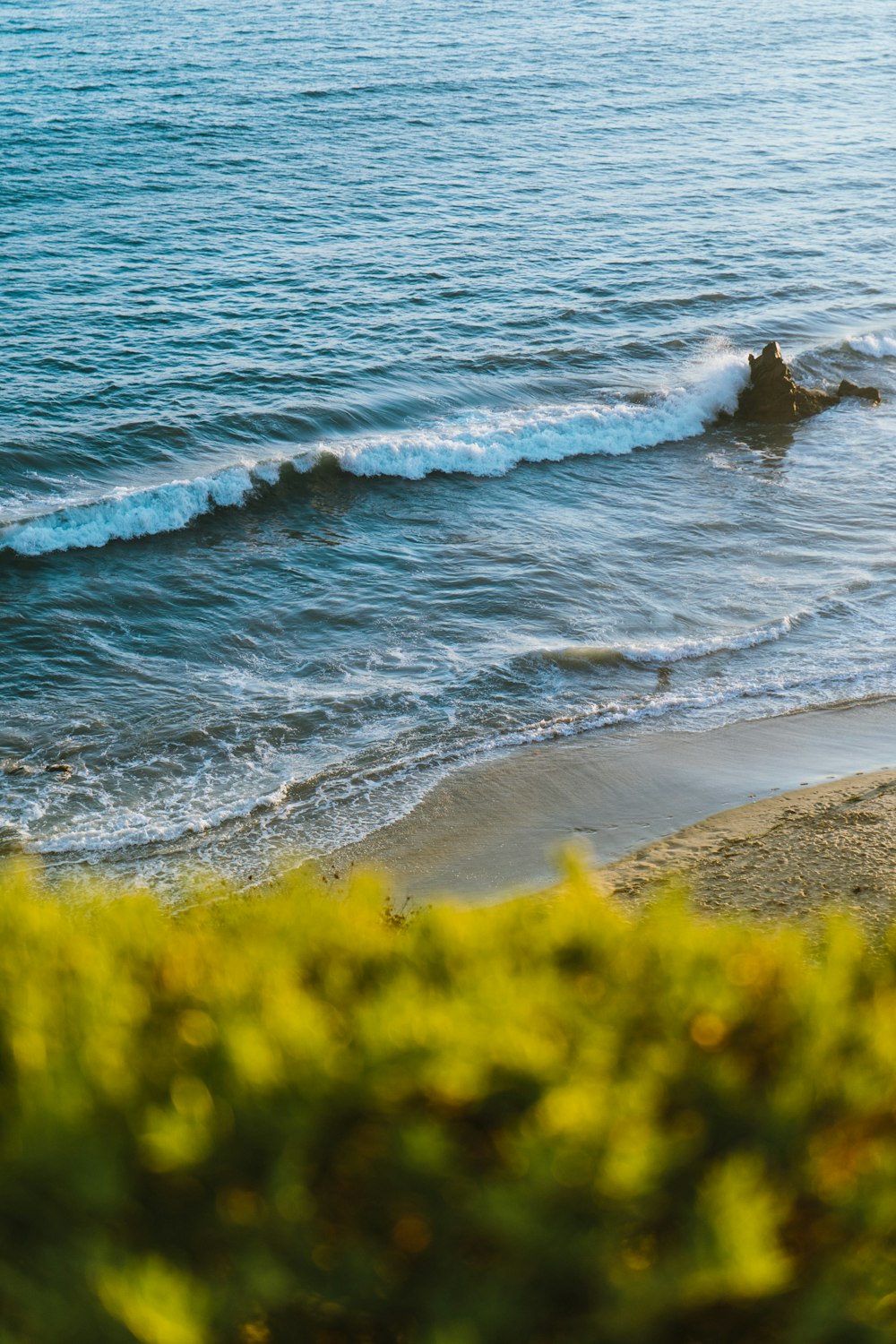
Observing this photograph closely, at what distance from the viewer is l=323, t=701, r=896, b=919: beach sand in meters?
7.46

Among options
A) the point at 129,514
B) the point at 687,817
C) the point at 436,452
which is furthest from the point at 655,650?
the point at 129,514

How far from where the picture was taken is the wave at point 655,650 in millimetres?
11516

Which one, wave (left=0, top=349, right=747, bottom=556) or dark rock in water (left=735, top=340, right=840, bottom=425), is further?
dark rock in water (left=735, top=340, right=840, bottom=425)

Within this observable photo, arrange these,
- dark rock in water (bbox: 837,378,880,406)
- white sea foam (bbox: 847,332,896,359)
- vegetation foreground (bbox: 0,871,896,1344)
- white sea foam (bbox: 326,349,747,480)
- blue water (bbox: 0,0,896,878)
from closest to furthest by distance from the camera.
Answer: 1. vegetation foreground (bbox: 0,871,896,1344)
2. blue water (bbox: 0,0,896,878)
3. white sea foam (bbox: 326,349,747,480)
4. dark rock in water (bbox: 837,378,880,406)
5. white sea foam (bbox: 847,332,896,359)

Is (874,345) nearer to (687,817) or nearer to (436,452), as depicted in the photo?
(436,452)

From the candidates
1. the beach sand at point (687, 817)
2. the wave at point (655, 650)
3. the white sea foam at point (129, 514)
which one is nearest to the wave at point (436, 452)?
the white sea foam at point (129, 514)

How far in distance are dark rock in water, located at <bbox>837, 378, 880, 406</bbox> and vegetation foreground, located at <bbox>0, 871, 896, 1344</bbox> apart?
20564 millimetres

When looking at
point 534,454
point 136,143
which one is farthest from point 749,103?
point 534,454

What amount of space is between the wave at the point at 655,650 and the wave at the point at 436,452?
620cm

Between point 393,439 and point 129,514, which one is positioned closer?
point 129,514

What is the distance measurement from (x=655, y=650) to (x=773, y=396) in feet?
33.1

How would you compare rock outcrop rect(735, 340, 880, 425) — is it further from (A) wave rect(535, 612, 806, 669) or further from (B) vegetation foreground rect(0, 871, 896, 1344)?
(B) vegetation foreground rect(0, 871, 896, 1344)

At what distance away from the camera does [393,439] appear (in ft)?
58.1

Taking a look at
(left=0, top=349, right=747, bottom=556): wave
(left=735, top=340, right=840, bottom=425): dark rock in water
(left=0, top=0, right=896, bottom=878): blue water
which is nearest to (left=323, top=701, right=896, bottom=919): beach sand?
(left=0, top=0, right=896, bottom=878): blue water
